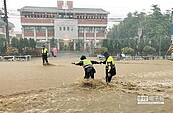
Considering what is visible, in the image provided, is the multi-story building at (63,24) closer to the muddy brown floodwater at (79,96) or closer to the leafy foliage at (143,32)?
the leafy foliage at (143,32)

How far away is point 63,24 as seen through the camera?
153ft

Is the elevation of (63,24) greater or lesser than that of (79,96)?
greater

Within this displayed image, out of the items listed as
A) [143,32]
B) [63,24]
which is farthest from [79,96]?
[143,32]

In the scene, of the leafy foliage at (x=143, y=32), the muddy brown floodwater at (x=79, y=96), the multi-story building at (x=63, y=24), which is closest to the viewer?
the muddy brown floodwater at (x=79, y=96)

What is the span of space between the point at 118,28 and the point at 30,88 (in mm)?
54053

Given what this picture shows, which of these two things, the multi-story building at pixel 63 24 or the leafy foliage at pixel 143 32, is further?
the multi-story building at pixel 63 24

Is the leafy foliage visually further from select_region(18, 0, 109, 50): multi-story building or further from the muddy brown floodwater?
the muddy brown floodwater

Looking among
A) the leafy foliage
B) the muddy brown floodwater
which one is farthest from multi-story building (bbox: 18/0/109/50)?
the muddy brown floodwater

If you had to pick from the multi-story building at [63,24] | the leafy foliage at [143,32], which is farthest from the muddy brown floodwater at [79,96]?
the multi-story building at [63,24]

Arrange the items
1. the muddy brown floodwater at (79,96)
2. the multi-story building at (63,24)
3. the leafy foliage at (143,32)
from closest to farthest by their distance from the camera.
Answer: the muddy brown floodwater at (79,96), the leafy foliage at (143,32), the multi-story building at (63,24)

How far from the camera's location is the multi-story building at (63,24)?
1813 inches

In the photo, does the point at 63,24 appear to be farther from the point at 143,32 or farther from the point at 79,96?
the point at 79,96

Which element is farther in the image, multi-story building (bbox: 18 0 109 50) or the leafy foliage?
multi-story building (bbox: 18 0 109 50)

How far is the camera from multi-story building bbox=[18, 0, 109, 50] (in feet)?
151
